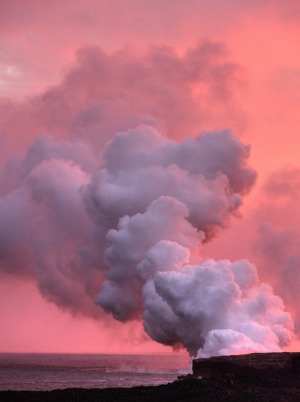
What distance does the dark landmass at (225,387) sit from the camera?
66938 mm

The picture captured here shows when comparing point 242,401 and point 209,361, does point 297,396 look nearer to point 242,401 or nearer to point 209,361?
point 242,401

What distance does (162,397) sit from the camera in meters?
67.0

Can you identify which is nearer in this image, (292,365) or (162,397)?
(162,397)

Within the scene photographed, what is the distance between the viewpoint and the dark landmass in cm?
6694

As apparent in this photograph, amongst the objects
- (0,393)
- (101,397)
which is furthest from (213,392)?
(0,393)

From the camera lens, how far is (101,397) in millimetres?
69125

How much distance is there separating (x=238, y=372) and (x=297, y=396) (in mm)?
26255

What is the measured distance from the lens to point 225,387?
246ft

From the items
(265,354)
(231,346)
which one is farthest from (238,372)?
(231,346)

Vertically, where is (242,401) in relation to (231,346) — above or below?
below

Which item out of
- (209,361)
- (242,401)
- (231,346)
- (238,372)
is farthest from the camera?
(231,346)

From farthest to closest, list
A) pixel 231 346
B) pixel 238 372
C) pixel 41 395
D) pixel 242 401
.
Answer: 1. pixel 231 346
2. pixel 238 372
3. pixel 41 395
4. pixel 242 401

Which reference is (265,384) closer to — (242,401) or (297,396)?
(297,396)

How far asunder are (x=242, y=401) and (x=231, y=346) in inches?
2269
